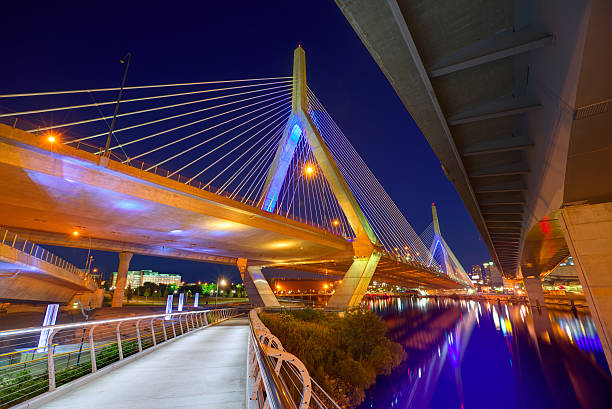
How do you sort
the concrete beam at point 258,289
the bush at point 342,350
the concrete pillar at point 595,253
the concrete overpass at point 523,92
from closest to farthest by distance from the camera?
the concrete overpass at point 523,92 < the concrete pillar at point 595,253 < the bush at point 342,350 < the concrete beam at point 258,289

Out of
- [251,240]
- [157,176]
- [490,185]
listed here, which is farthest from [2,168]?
[490,185]

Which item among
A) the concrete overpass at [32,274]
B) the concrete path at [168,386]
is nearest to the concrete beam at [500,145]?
the concrete path at [168,386]

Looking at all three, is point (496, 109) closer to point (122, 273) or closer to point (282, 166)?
point (282, 166)

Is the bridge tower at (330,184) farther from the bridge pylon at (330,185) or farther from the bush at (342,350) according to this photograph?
the bush at (342,350)

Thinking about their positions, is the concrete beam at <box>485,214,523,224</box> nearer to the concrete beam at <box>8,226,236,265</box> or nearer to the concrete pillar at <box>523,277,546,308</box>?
the concrete beam at <box>8,226,236,265</box>

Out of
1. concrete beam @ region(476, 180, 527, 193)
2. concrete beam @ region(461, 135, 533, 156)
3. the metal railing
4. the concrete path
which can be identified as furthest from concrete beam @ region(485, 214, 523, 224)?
the metal railing

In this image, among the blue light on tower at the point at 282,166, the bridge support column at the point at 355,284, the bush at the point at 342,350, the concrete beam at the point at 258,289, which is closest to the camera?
the bush at the point at 342,350

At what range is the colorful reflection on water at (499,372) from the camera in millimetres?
15531

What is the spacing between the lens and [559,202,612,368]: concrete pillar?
904 cm

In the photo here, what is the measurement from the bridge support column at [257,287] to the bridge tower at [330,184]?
965cm

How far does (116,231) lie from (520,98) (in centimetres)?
2896

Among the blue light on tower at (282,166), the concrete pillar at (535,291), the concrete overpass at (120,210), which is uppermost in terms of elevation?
the blue light on tower at (282,166)

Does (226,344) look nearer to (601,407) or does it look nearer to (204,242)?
(601,407)

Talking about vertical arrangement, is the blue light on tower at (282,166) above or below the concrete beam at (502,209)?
above
